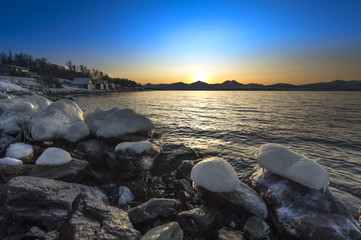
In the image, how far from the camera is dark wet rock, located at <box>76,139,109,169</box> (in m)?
6.02

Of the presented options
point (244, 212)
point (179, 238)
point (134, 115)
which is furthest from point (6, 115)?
point (244, 212)

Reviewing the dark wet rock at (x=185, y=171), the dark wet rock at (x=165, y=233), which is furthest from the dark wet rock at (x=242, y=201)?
the dark wet rock at (x=185, y=171)

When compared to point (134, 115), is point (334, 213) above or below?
below

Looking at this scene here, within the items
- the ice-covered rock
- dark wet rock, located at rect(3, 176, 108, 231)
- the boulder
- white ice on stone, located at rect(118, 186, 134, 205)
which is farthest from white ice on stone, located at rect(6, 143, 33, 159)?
white ice on stone, located at rect(118, 186, 134, 205)

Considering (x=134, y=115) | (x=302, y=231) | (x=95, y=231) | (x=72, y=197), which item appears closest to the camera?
(x=95, y=231)

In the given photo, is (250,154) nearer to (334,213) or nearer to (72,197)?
(334,213)

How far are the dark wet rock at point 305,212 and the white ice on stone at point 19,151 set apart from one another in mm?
6956

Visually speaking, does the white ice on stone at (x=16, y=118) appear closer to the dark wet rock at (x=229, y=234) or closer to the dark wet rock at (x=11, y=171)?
the dark wet rock at (x=11, y=171)

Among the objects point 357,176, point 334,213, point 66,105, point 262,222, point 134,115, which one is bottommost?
point 357,176

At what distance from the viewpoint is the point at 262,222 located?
3258mm

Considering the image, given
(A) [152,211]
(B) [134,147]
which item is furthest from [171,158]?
(A) [152,211]

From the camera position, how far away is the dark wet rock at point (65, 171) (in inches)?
169

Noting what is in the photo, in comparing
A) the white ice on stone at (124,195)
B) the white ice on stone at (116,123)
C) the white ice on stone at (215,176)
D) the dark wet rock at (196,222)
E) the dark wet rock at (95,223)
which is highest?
the white ice on stone at (116,123)

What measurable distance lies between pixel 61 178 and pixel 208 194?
3.77 metres
